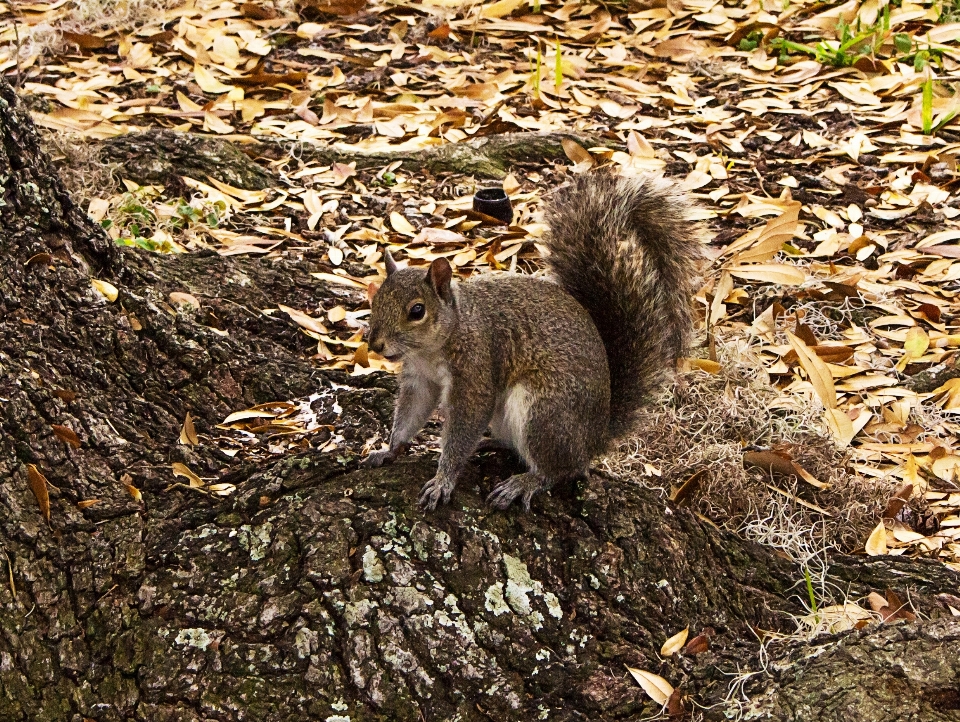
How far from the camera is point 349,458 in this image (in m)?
2.43

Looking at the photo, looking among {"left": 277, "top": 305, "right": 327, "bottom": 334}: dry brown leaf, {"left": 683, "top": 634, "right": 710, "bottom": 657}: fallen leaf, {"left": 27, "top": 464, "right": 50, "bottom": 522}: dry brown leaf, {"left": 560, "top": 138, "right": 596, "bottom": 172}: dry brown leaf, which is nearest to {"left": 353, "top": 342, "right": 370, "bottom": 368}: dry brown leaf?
{"left": 277, "top": 305, "right": 327, "bottom": 334}: dry brown leaf

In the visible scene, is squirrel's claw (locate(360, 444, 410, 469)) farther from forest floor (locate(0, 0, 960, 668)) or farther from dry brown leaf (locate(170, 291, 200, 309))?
dry brown leaf (locate(170, 291, 200, 309))

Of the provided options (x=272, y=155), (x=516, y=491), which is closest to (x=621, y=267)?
(x=516, y=491)

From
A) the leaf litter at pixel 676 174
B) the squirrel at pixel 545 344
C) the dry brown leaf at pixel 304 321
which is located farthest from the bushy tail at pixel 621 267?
the dry brown leaf at pixel 304 321

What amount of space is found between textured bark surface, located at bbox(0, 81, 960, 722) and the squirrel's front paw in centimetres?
3

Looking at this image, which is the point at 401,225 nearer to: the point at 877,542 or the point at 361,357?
the point at 361,357

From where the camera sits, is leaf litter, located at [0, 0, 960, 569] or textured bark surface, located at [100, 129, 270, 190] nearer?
leaf litter, located at [0, 0, 960, 569]

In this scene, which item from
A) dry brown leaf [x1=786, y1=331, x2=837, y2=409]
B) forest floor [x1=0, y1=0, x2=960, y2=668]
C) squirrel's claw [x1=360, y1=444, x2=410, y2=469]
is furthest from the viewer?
dry brown leaf [x1=786, y1=331, x2=837, y2=409]

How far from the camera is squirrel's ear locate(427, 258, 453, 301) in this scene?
257 cm

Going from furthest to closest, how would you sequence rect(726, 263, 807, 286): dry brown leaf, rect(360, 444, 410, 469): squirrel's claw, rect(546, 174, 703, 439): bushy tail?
rect(726, 263, 807, 286): dry brown leaf → rect(546, 174, 703, 439): bushy tail → rect(360, 444, 410, 469): squirrel's claw

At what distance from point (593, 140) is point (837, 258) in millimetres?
1214

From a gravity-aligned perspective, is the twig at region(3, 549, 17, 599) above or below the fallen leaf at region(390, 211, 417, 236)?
above

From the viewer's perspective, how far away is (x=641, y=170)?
4.59 meters

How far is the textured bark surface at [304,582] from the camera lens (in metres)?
2.00
